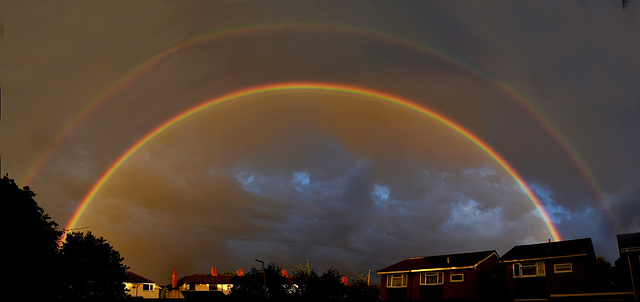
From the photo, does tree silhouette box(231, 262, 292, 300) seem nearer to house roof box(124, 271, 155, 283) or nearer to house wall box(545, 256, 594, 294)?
house wall box(545, 256, 594, 294)

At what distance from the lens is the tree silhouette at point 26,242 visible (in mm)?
36156

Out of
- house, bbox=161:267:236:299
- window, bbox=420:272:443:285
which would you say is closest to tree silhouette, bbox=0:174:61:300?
window, bbox=420:272:443:285

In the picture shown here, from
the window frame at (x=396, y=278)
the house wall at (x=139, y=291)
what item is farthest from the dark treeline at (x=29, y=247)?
the house wall at (x=139, y=291)

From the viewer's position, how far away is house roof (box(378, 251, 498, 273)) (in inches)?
2226

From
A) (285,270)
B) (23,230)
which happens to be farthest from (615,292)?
(23,230)

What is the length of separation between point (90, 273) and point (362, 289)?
120 ft

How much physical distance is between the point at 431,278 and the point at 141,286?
239ft

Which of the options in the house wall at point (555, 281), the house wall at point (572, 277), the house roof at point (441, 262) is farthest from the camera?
the house roof at point (441, 262)

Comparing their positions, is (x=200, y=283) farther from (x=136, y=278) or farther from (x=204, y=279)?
(x=136, y=278)

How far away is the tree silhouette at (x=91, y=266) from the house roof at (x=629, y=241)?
57172 millimetres

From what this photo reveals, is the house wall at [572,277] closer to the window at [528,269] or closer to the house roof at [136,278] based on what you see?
the window at [528,269]

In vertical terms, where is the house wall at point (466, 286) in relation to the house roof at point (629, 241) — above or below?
below

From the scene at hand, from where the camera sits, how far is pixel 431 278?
5850 cm

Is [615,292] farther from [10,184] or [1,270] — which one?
[10,184]
